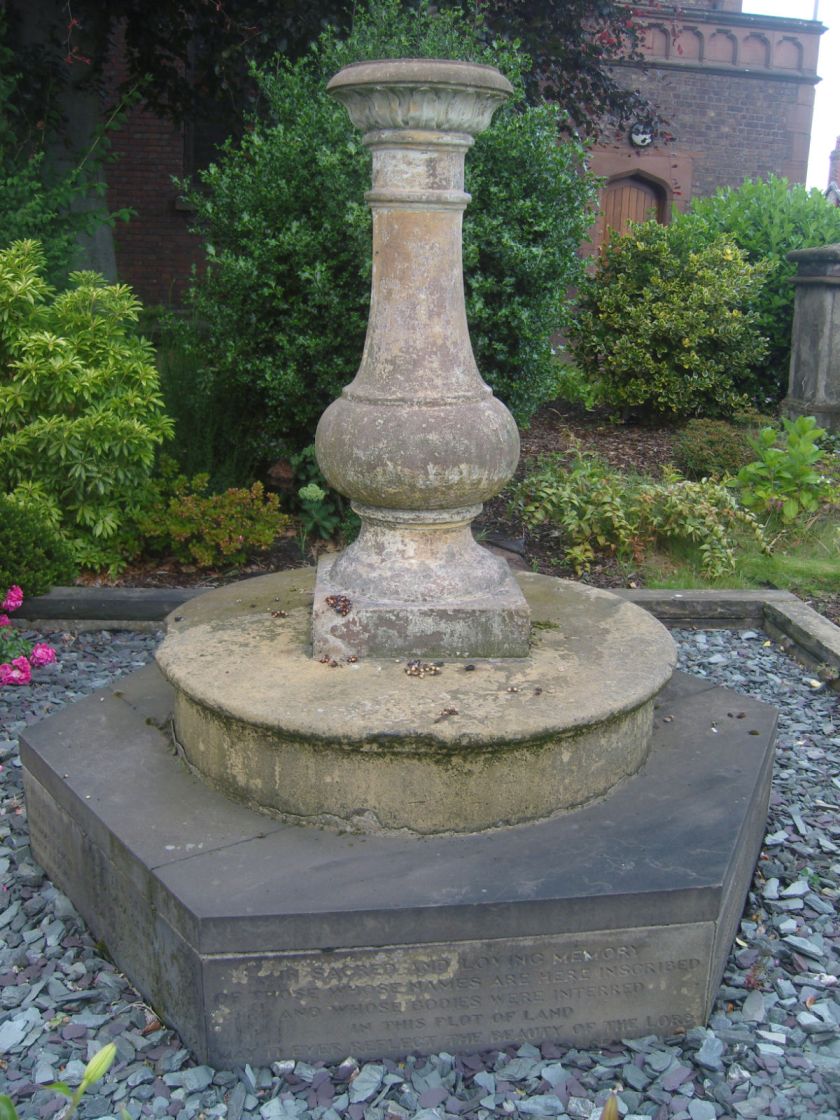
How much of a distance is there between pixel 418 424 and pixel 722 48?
18.3 m

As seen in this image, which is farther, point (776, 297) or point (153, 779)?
point (776, 297)

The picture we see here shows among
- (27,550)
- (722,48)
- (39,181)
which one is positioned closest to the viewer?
(27,550)

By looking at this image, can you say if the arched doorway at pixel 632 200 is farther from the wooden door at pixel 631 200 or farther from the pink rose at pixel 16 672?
the pink rose at pixel 16 672

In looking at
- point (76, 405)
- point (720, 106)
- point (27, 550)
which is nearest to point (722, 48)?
point (720, 106)

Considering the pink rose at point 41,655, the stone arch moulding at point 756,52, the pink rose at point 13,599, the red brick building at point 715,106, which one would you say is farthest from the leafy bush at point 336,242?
the stone arch moulding at point 756,52

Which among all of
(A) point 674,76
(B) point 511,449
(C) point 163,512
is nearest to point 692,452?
(C) point 163,512

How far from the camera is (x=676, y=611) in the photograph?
561cm

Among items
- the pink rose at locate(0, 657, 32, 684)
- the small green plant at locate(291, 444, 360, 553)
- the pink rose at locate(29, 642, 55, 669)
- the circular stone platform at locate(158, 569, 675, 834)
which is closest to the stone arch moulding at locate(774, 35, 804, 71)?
the small green plant at locate(291, 444, 360, 553)

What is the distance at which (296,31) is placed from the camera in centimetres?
764

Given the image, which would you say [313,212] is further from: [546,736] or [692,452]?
[546,736]

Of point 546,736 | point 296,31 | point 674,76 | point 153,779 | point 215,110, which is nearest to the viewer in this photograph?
point 546,736

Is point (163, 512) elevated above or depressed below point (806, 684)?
above

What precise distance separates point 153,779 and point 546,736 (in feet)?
3.66

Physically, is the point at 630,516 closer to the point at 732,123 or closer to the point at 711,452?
the point at 711,452
